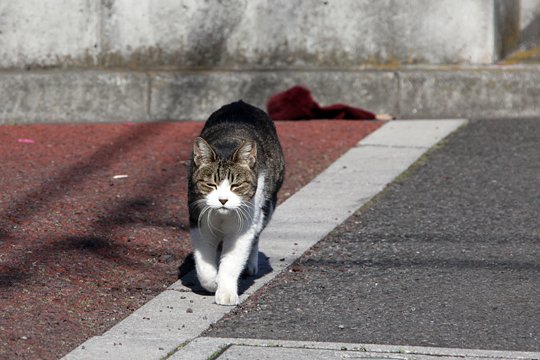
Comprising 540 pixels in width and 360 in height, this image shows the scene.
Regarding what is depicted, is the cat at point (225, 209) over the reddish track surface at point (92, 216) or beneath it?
over

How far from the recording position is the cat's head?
5434 millimetres

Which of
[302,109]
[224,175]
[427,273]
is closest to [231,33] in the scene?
[302,109]

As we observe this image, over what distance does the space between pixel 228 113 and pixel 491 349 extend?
7.73 ft

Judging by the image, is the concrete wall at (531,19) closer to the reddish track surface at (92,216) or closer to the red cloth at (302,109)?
the red cloth at (302,109)

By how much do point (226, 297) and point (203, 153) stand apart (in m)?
0.72

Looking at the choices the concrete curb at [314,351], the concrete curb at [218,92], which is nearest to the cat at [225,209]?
the concrete curb at [314,351]

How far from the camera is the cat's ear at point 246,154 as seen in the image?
559 centimetres

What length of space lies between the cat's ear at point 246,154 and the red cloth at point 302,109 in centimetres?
494

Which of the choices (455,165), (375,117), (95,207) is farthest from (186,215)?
(375,117)

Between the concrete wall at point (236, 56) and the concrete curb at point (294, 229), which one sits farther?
the concrete wall at point (236, 56)

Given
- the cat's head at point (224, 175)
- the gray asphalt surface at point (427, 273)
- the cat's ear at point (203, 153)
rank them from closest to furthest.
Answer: the gray asphalt surface at point (427, 273) < the cat's head at point (224, 175) < the cat's ear at point (203, 153)

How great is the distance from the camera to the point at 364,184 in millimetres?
8258

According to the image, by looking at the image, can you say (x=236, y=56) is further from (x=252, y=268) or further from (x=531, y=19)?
(x=252, y=268)

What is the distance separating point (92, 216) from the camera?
7.11m
